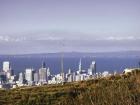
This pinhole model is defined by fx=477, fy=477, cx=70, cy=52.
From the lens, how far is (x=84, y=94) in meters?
33.7

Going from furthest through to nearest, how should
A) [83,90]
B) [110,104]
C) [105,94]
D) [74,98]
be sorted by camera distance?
[83,90], [74,98], [105,94], [110,104]

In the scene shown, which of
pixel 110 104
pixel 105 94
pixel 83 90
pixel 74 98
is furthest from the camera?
pixel 83 90

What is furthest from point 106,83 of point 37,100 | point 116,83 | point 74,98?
point 37,100

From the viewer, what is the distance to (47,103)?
31.8 m

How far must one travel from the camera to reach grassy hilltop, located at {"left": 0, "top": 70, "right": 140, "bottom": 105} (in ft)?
98.3

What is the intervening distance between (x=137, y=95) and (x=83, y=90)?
5.51 m

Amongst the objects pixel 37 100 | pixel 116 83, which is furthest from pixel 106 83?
pixel 37 100

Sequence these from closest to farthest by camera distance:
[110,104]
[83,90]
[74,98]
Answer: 1. [110,104]
2. [74,98]
3. [83,90]

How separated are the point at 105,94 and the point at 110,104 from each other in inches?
119

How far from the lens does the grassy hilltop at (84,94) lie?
30.0 metres

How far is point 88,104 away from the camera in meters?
29.7

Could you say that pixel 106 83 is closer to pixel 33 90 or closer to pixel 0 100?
pixel 33 90

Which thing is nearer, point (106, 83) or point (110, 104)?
point (110, 104)

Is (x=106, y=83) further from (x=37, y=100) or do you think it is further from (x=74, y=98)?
(x=37, y=100)
